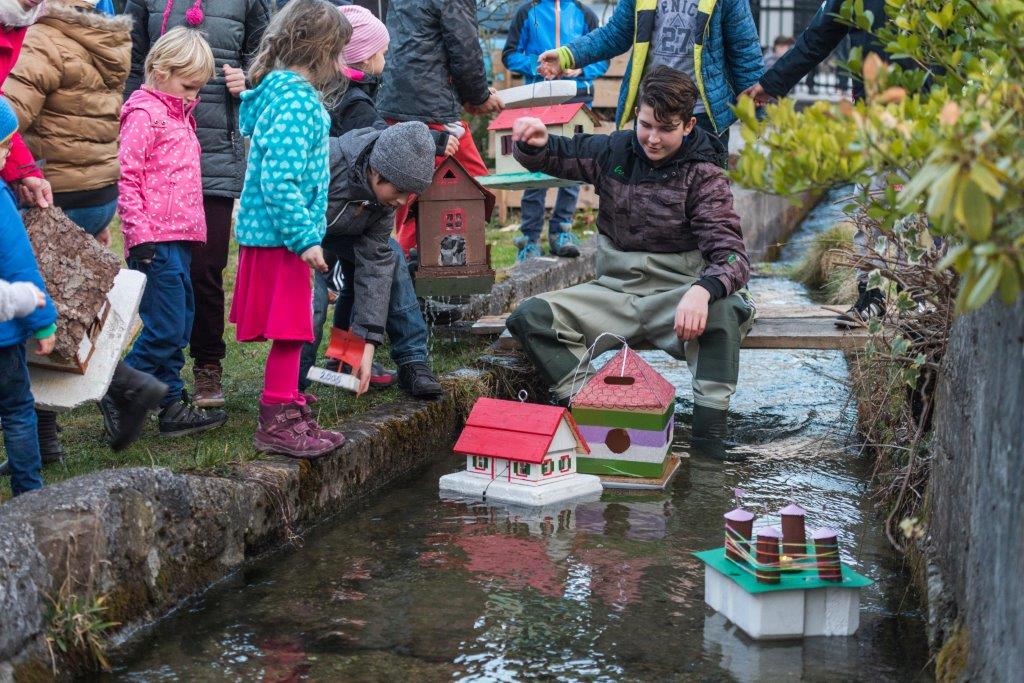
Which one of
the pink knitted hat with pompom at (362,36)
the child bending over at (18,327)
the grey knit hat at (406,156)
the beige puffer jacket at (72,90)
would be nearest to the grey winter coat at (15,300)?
the child bending over at (18,327)

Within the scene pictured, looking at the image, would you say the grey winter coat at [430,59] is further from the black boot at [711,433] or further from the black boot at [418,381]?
the black boot at [711,433]

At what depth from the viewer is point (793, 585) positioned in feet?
10.6

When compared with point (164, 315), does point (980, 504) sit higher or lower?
lower

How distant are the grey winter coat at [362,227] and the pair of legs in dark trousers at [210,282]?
0.48 m

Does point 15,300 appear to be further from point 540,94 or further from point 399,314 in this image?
point 540,94

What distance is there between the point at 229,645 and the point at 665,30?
423 centimetres

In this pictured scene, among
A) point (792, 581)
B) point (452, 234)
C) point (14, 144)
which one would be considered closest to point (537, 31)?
point (452, 234)

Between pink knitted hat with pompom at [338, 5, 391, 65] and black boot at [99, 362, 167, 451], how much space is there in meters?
1.79

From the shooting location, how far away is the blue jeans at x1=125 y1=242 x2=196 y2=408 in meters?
4.80

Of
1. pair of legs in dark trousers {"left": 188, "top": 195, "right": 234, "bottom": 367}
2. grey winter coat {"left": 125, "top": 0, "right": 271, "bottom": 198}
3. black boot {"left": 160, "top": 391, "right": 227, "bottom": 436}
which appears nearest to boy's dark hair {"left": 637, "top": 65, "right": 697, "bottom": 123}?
grey winter coat {"left": 125, "top": 0, "right": 271, "bottom": 198}

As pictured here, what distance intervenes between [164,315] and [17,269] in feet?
3.87

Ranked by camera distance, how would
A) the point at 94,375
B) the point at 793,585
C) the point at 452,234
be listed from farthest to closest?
the point at 452,234 → the point at 94,375 → the point at 793,585

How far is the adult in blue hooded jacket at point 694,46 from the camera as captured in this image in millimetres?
6352

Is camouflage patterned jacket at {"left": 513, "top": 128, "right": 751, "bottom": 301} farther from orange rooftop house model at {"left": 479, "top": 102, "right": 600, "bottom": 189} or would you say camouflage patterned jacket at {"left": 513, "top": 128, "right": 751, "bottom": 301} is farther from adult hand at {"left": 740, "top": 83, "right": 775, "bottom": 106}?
orange rooftop house model at {"left": 479, "top": 102, "right": 600, "bottom": 189}
